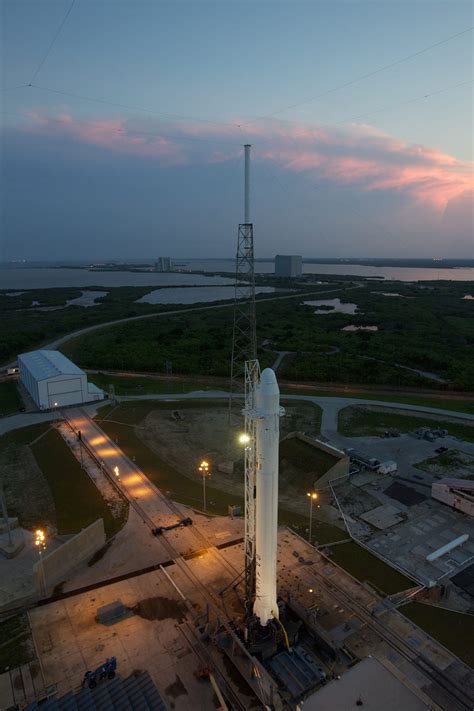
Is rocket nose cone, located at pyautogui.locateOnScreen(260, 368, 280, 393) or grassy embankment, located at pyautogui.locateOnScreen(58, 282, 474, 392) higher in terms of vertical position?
rocket nose cone, located at pyautogui.locateOnScreen(260, 368, 280, 393)

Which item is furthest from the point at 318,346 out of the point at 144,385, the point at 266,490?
the point at 266,490

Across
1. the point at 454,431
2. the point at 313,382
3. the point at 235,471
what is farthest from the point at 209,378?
the point at 454,431

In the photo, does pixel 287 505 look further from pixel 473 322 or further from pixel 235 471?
pixel 473 322

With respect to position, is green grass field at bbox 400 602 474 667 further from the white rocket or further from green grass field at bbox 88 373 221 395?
green grass field at bbox 88 373 221 395

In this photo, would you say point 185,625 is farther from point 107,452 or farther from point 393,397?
point 393,397

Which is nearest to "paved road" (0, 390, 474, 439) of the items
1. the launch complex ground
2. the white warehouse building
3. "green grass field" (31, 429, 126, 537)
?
the white warehouse building

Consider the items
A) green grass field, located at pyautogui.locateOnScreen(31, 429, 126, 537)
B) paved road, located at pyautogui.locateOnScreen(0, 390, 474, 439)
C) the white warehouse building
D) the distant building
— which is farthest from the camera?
the white warehouse building

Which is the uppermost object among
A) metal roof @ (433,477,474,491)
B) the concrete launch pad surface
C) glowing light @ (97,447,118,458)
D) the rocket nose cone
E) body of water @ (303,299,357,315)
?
the rocket nose cone
